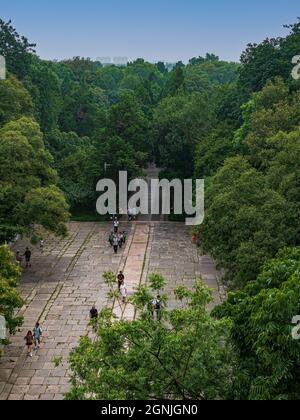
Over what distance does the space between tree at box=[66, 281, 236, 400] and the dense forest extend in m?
0.05

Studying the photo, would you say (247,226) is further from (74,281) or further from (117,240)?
(117,240)

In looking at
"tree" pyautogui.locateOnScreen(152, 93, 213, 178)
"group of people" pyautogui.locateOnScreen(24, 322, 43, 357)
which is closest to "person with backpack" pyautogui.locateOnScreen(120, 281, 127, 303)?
"group of people" pyautogui.locateOnScreen(24, 322, 43, 357)

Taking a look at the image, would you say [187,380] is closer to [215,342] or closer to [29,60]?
[215,342]

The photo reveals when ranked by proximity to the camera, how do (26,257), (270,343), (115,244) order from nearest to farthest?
(270,343) < (26,257) < (115,244)

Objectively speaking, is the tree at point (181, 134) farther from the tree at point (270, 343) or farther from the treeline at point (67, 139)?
the tree at point (270, 343)

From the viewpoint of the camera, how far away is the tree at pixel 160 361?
11430 mm

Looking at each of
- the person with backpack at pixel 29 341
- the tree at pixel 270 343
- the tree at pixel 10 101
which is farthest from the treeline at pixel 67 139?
the tree at pixel 270 343

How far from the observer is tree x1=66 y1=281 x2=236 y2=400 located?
11.4 m

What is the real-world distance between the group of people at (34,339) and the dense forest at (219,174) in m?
1.50

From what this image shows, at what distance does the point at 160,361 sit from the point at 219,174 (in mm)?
14187

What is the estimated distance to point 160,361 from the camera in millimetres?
A: 11883

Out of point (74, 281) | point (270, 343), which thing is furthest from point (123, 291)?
point (270, 343)

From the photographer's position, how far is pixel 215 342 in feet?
39.5
